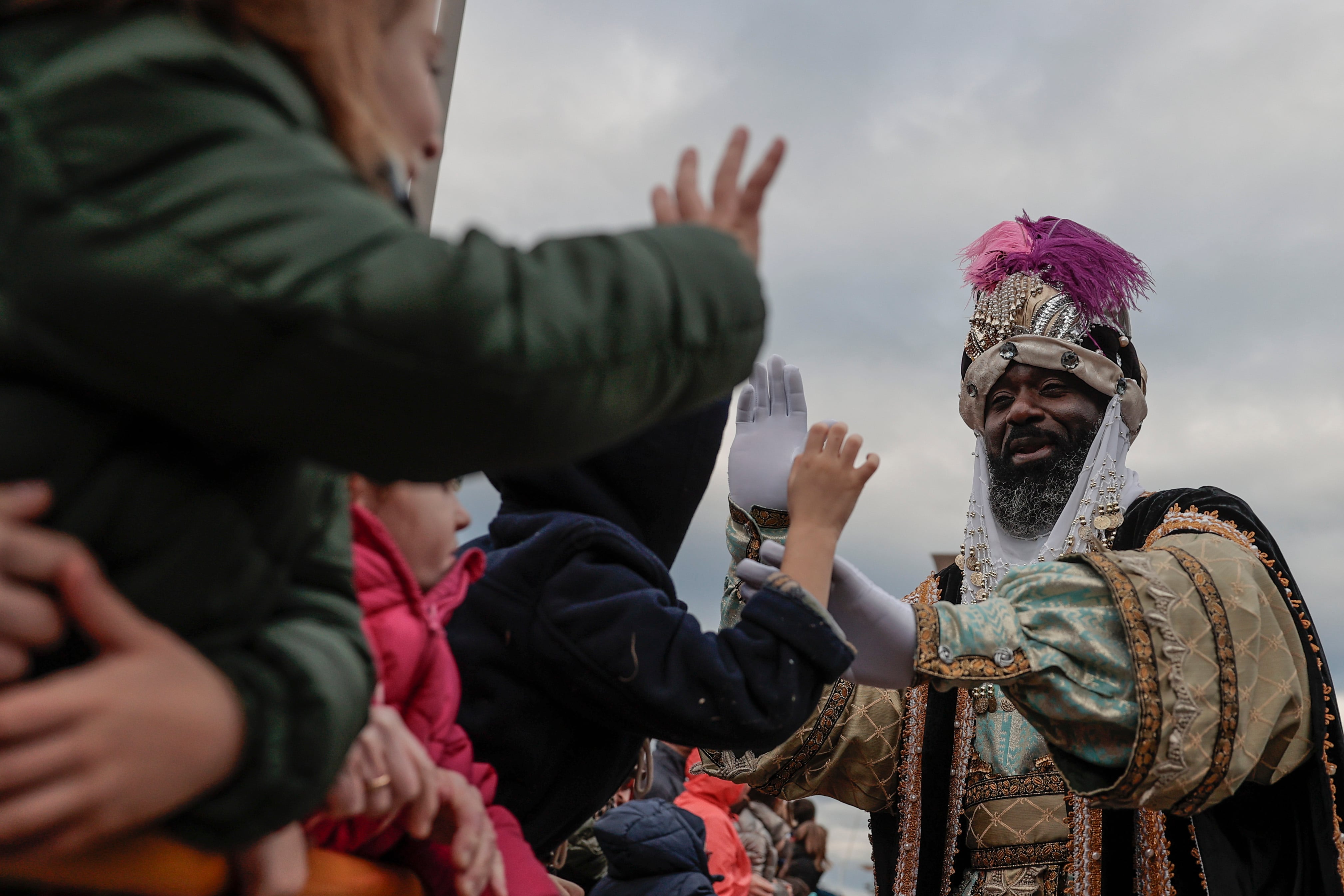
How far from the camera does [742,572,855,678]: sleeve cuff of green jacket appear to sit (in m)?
1.62

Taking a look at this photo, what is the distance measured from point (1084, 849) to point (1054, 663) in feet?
2.77

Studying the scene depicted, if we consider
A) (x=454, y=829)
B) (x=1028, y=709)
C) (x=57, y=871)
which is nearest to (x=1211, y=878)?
(x=1028, y=709)

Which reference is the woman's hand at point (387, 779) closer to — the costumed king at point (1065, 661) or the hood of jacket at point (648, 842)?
the costumed king at point (1065, 661)

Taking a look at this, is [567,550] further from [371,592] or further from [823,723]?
[823,723]

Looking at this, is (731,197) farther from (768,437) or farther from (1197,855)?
(1197,855)

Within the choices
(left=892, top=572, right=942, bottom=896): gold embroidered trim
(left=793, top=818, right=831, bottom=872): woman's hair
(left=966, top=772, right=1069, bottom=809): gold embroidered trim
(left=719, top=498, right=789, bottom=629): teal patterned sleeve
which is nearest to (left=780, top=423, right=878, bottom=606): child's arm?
(left=719, top=498, right=789, bottom=629): teal patterned sleeve

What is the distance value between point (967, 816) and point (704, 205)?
2.84m

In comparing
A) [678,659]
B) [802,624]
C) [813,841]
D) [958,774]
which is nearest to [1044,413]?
[958,774]

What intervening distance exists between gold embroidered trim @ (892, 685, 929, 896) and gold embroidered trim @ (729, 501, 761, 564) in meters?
0.93

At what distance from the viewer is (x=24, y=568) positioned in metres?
0.72

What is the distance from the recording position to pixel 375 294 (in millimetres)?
754

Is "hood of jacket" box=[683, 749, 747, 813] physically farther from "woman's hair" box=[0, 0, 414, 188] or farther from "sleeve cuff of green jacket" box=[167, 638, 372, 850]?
"woman's hair" box=[0, 0, 414, 188]

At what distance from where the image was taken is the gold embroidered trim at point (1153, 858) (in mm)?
2906

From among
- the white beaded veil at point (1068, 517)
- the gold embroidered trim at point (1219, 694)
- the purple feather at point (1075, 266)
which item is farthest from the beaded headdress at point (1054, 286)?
the gold embroidered trim at point (1219, 694)
